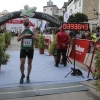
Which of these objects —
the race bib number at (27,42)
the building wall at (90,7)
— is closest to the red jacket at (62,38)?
the race bib number at (27,42)

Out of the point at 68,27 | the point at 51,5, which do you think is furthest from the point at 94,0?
the point at 51,5

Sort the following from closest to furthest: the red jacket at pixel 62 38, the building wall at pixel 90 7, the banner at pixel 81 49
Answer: the banner at pixel 81 49 < the red jacket at pixel 62 38 < the building wall at pixel 90 7

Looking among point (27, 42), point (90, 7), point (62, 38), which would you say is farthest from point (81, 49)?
point (90, 7)

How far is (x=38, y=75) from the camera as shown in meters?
6.84

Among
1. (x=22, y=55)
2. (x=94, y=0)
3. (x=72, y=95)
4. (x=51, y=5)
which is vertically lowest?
(x=72, y=95)

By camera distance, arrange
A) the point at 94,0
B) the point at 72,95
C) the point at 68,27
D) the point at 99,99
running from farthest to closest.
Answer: the point at 94,0 → the point at 68,27 → the point at 72,95 → the point at 99,99

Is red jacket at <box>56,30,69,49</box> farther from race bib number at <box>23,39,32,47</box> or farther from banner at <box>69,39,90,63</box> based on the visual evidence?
race bib number at <box>23,39,32,47</box>

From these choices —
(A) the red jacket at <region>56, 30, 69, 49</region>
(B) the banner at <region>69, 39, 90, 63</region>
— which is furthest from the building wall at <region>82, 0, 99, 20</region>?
(B) the banner at <region>69, 39, 90, 63</region>

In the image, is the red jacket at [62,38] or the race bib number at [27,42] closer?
the race bib number at [27,42]

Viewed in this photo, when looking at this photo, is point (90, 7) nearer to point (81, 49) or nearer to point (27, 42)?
point (81, 49)

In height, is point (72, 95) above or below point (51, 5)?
below

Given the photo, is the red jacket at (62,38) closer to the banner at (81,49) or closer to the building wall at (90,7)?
the banner at (81,49)

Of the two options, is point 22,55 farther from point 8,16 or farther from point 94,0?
point 94,0

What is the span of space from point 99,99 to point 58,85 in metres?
1.39
